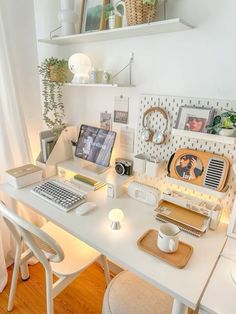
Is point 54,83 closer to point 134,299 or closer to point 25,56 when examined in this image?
point 25,56

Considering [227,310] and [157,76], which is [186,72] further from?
[227,310]

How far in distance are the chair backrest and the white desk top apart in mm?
606

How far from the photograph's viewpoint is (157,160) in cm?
129

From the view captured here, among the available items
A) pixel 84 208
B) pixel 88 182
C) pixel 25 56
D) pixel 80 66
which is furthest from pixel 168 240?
pixel 25 56

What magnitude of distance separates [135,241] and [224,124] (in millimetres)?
666

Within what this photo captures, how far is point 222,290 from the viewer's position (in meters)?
0.78

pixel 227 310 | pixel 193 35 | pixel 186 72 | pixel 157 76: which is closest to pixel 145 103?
pixel 157 76

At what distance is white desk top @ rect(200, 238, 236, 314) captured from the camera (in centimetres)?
72

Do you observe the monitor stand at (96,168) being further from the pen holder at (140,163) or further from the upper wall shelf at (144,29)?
the upper wall shelf at (144,29)

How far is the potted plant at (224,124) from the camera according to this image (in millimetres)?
973

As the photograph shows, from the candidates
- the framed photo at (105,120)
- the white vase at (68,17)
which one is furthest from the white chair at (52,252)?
the white vase at (68,17)

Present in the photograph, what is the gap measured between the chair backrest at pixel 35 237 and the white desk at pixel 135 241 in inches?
4.8

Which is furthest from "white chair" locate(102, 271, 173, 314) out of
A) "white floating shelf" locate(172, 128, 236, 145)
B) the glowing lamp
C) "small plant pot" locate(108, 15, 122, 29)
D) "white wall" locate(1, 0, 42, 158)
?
"small plant pot" locate(108, 15, 122, 29)

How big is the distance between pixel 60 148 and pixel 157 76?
858mm
